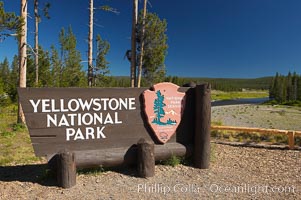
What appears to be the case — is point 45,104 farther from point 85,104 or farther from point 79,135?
point 79,135

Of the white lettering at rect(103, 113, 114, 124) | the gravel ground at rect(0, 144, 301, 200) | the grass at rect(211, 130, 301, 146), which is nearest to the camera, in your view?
the gravel ground at rect(0, 144, 301, 200)

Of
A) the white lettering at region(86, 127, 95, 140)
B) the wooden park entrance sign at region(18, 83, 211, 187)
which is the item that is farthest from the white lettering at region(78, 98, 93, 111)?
the white lettering at region(86, 127, 95, 140)

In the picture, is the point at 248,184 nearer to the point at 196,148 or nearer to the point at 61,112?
the point at 196,148

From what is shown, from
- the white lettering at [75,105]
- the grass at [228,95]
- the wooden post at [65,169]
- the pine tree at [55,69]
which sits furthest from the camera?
the grass at [228,95]

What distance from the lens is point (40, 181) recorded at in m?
4.31

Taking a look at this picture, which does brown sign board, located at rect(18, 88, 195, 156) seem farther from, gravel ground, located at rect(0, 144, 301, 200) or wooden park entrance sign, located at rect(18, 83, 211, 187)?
gravel ground, located at rect(0, 144, 301, 200)

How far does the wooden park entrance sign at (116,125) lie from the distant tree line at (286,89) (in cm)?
7495

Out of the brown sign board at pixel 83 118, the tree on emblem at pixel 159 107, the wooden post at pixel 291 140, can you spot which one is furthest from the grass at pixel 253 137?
the brown sign board at pixel 83 118

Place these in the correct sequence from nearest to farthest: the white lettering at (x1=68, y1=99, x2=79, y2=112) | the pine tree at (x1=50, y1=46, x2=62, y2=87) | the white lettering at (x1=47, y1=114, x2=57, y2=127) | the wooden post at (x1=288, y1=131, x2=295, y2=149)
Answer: the white lettering at (x1=47, y1=114, x2=57, y2=127)
the white lettering at (x1=68, y1=99, x2=79, y2=112)
the wooden post at (x1=288, y1=131, x2=295, y2=149)
the pine tree at (x1=50, y1=46, x2=62, y2=87)

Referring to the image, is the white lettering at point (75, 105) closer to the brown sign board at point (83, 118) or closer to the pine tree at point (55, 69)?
the brown sign board at point (83, 118)

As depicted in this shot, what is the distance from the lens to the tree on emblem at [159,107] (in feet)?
16.2

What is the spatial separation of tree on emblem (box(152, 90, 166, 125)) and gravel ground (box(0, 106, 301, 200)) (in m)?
1.00

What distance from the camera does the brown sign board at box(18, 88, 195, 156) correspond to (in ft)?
13.2

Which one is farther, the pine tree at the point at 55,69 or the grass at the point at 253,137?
the pine tree at the point at 55,69
